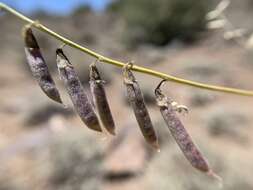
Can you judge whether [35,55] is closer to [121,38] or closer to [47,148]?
[47,148]

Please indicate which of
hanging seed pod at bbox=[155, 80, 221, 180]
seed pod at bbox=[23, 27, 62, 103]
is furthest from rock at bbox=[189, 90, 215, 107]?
seed pod at bbox=[23, 27, 62, 103]

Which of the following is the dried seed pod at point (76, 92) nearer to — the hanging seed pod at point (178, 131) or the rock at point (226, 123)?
the hanging seed pod at point (178, 131)

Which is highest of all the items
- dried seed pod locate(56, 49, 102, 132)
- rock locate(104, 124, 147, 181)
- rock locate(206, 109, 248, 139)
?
rock locate(206, 109, 248, 139)

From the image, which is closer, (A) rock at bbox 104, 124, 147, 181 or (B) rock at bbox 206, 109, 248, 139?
(A) rock at bbox 104, 124, 147, 181

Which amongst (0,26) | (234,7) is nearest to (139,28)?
(234,7)

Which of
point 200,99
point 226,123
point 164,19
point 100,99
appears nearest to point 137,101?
point 100,99

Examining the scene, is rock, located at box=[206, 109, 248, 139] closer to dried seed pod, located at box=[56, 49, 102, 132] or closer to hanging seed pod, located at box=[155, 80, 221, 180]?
hanging seed pod, located at box=[155, 80, 221, 180]
